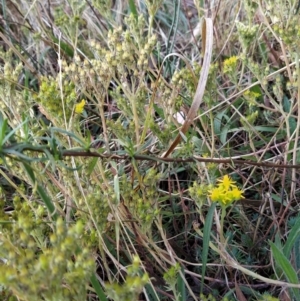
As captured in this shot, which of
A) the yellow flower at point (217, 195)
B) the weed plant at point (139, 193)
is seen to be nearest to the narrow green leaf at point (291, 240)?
the weed plant at point (139, 193)

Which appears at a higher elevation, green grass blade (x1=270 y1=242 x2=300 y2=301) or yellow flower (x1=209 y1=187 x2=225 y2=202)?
yellow flower (x1=209 y1=187 x2=225 y2=202)

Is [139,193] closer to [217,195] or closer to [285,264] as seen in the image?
[217,195]

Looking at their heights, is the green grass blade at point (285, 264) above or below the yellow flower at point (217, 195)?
below

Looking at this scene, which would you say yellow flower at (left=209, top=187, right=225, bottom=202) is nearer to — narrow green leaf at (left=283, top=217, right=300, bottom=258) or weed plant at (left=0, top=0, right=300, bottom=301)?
weed plant at (left=0, top=0, right=300, bottom=301)

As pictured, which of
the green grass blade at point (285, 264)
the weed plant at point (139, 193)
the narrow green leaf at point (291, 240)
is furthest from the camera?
the narrow green leaf at point (291, 240)

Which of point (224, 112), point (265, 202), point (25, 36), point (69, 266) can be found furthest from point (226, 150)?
point (25, 36)

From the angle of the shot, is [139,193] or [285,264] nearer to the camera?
[285,264]

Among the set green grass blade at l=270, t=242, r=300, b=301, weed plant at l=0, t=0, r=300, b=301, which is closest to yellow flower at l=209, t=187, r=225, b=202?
weed plant at l=0, t=0, r=300, b=301

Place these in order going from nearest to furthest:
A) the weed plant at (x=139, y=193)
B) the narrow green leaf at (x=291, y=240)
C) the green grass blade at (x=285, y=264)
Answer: the weed plant at (x=139, y=193) → the green grass blade at (x=285, y=264) → the narrow green leaf at (x=291, y=240)

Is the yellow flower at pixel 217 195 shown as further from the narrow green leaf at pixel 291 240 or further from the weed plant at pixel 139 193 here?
the narrow green leaf at pixel 291 240

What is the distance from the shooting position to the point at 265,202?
3.84ft

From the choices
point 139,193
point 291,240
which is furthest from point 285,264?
point 139,193

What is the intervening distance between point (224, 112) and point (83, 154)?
626 mm

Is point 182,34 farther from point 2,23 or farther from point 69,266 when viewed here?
point 69,266
